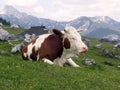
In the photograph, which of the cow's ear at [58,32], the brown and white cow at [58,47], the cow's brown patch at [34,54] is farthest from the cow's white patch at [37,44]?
the cow's ear at [58,32]

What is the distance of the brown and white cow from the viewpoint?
72.6ft

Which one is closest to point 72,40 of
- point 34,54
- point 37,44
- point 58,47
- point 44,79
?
point 58,47

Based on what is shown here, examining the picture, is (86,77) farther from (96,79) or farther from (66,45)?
(66,45)

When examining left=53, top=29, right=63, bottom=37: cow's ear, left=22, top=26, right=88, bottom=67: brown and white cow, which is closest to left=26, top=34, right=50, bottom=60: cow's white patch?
left=22, top=26, right=88, bottom=67: brown and white cow

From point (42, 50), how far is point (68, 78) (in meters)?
4.76

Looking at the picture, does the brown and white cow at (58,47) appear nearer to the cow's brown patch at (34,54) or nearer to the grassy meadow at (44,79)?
the cow's brown patch at (34,54)

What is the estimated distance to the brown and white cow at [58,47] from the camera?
2212 cm

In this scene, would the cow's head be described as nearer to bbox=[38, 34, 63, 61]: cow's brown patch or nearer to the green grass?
bbox=[38, 34, 63, 61]: cow's brown patch

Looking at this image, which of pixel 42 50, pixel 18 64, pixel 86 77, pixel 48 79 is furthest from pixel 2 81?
pixel 42 50

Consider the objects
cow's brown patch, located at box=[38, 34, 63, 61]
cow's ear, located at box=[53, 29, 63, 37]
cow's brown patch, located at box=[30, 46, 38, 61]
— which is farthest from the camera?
cow's brown patch, located at box=[30, 46, 38, 61]

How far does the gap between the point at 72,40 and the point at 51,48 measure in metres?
1.42

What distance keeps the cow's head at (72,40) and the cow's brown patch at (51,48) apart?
1.16ft

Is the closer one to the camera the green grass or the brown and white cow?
the green grass

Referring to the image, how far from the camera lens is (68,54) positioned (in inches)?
900
